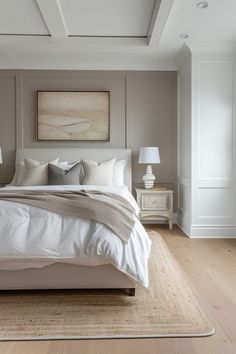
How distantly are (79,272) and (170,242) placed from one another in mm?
2049

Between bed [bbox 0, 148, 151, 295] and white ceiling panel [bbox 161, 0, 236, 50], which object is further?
white ceiling panel [bbox 161, 0, 236, 50]

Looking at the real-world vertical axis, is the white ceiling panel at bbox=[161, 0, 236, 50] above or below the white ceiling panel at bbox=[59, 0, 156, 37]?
below

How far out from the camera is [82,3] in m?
3.37

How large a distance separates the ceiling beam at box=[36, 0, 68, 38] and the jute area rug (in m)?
2.77

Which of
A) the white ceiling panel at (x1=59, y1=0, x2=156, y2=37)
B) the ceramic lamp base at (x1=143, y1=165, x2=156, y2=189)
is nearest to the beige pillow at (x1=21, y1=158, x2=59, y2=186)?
the ceramic lamp base at (x1=143, y1=165, x2=156, y2=189)

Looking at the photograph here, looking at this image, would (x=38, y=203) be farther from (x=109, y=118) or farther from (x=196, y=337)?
(x=109, y=118)

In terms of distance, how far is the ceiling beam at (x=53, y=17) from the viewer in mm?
3277

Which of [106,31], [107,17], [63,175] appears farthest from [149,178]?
[107,17]

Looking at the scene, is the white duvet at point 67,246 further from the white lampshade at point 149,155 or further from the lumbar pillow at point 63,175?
the white lampshade at point 149,155

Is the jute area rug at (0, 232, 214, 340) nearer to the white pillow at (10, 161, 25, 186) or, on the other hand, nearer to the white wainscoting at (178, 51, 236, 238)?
the white wainscoting at (178, 51, 236, 238)

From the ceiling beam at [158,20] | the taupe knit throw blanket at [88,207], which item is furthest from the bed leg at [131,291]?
A: the ceiling beam at [158,20]

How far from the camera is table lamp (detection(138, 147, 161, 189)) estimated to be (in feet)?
15.6

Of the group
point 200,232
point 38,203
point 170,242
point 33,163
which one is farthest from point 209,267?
point 33,163

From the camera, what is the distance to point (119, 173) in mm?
4789
